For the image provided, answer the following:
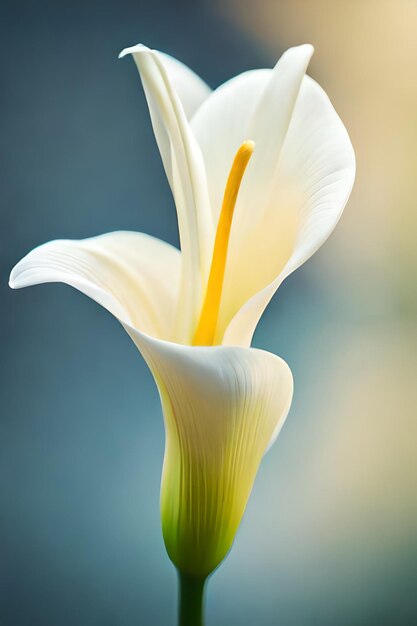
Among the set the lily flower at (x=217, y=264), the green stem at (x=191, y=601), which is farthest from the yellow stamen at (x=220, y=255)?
the green stem at (x=191, y=601)

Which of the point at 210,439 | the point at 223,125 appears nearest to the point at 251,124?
the point at 223,125

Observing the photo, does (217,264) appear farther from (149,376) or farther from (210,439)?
(149,376)

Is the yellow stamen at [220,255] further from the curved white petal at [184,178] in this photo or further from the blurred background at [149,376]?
the blurred background at [149,376]

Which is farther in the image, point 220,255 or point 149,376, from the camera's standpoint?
point 149,376

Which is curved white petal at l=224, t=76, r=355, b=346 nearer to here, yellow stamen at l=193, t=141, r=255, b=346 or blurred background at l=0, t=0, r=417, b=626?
yellow stamen at l=193, t=141, r=255, b=346

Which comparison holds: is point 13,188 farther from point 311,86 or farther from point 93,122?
point 311,86

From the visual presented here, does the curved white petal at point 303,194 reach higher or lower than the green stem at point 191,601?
higher

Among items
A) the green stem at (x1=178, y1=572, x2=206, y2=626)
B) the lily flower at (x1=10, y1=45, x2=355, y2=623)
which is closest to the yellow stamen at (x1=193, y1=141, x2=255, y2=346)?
the lily flower at (x1=10, y1=45, x2=355, y2=623)
